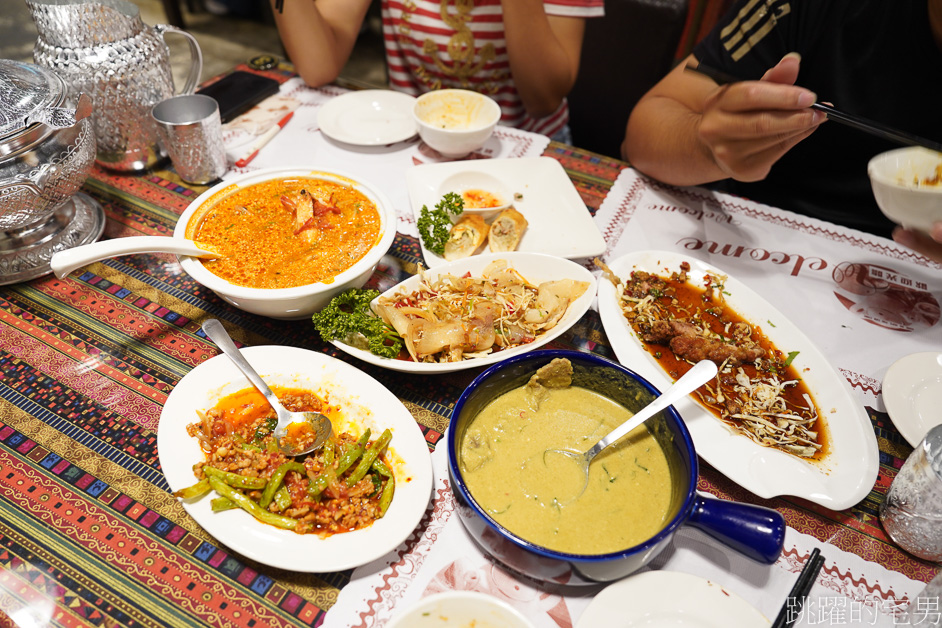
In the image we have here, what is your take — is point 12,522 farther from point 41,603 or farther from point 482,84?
point 482,84

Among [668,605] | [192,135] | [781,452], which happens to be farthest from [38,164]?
[781,452]

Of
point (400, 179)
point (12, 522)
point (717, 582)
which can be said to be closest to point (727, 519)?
point (717, 582)

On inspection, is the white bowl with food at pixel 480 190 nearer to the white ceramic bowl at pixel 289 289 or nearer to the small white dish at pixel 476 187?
the small white dish at pixel 476 187

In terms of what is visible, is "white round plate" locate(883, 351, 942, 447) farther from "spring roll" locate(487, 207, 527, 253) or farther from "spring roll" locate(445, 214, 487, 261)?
"spring roll" locate(445, 214, 487, 261)

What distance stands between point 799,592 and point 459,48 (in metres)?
3.07

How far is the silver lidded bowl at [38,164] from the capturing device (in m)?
1.62

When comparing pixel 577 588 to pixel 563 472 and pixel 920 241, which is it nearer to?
pixel 563 472

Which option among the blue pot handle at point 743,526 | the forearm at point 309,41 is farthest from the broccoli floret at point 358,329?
the forearm at point 309,41

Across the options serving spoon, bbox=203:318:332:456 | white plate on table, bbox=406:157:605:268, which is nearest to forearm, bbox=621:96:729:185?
white plate on table, bbox=406:157:605:268

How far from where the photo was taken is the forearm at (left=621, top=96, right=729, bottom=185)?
2328 mm

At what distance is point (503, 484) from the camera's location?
127cm

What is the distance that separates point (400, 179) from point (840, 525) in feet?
6.76

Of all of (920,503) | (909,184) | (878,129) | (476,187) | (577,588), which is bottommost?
(577,588)

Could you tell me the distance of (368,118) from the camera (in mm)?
2746
